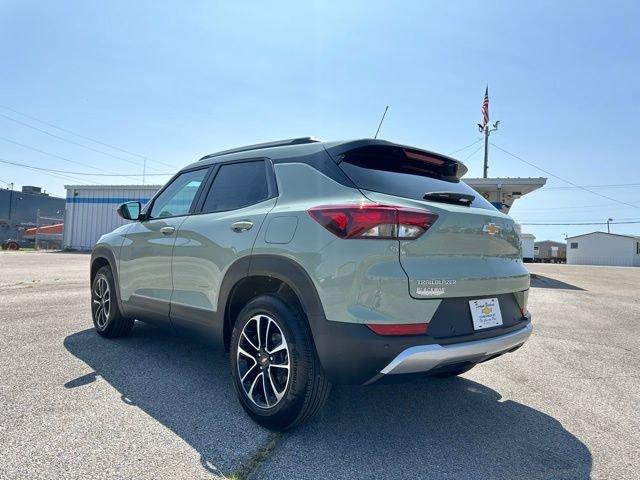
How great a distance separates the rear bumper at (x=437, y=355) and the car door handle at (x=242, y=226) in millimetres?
1276

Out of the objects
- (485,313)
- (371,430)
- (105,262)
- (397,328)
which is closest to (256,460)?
(371,430)

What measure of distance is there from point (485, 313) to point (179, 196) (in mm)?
2771

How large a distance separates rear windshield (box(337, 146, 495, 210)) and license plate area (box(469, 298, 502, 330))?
0.66 metres

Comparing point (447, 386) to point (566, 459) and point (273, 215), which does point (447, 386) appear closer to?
point (566, 459)

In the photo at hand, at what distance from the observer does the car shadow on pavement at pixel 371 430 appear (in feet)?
7.34

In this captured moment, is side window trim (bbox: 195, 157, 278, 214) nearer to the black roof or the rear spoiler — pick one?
the black roof

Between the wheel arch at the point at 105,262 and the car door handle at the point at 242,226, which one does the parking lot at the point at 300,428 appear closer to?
the wheel arch at the point at 105,262

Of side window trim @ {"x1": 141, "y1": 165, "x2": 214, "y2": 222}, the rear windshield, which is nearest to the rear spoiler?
the rear windshield

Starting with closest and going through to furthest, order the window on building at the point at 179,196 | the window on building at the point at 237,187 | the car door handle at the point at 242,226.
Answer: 1. the car door handle at the point at 242,226
2. the window on building at the point at 237,187
3. the window on building at the point at 179,196

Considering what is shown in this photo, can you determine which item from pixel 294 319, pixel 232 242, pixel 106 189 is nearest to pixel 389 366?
pixel 294 319

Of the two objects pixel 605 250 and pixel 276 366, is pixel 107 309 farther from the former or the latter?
pixel 605 250

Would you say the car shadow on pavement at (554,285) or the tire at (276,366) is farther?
the car shadow on pavement at (554,285)

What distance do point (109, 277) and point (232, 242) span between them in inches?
93.3

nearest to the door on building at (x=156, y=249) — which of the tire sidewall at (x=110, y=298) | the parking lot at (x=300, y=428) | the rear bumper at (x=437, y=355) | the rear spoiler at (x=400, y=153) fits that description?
the tire sidewall at (x=110, y=298)
